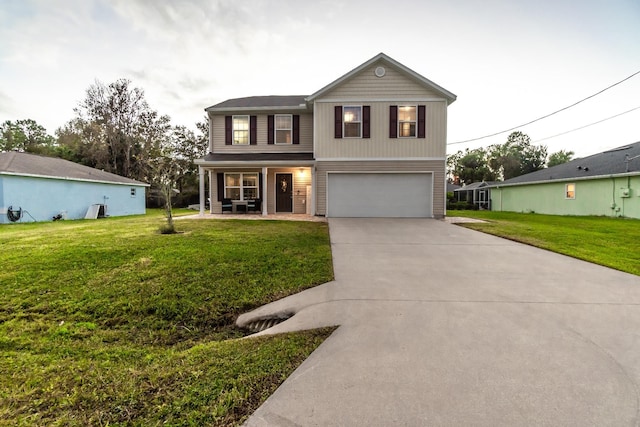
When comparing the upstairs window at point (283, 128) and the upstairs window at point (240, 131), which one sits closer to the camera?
the upstairs window at point (283, 128)

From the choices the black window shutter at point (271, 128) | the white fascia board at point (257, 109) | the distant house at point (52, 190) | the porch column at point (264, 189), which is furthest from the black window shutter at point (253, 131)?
the distant house at point (52, 190)

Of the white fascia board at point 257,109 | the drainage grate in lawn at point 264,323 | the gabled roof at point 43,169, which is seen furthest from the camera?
the white fascia board at point 257,109

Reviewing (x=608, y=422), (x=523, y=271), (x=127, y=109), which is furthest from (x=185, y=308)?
(x=127, y=109)

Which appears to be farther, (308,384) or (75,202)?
(75,202)

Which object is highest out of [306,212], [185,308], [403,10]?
[403,10]

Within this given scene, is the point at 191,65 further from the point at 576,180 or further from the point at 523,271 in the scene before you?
the point at 576,180

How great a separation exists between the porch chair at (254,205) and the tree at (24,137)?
30295 millimetres

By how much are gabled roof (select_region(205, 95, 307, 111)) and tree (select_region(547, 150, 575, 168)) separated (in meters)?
46.1

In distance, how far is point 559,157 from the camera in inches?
1681

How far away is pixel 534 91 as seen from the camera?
1823cm

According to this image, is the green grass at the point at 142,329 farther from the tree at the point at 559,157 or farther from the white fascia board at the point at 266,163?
the tree at the point at 559,157

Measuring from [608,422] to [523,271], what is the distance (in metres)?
3.70

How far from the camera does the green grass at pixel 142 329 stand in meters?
1.81

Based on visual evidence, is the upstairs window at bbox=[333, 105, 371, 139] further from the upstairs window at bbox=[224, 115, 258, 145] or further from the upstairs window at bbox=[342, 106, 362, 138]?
the upstairs window at bbox=[224, 115, 258, 145]
